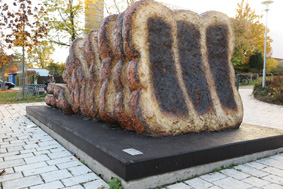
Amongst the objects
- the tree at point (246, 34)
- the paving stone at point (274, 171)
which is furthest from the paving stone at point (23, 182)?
the tree at point (246, 34)

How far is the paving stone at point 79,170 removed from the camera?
305 centimetres

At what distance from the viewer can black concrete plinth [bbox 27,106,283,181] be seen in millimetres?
2564

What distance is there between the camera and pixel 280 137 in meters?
3.81

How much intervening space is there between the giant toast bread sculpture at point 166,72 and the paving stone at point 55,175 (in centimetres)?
112

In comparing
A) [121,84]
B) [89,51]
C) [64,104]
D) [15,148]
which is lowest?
[15,148]

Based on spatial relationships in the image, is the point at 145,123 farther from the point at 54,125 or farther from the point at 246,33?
the point at 246,33

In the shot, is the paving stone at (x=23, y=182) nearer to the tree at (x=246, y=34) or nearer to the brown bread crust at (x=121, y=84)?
the brown bread crust at (x=121, y=84)

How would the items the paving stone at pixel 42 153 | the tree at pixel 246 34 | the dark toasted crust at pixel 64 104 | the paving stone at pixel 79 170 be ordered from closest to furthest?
the paving stone at pixel 79 170 < the paving stone at pixel 42 153 < the dark toasted crust at pixel 64 104 < the tree at pixel 246 34

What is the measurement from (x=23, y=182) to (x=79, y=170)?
0.65 metres

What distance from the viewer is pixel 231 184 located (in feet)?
8.83

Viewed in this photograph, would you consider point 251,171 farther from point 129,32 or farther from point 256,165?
point 129,32

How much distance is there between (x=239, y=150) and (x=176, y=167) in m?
1.08

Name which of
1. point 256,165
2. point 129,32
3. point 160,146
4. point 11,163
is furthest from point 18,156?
point 256,165

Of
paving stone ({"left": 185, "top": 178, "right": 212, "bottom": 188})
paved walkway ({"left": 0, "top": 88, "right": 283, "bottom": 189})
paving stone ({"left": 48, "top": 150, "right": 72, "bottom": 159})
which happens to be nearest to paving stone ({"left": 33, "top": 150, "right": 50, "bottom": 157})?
paved walkway ({"left": 0, "top": 88, "right": 283, "bottom": 189})
